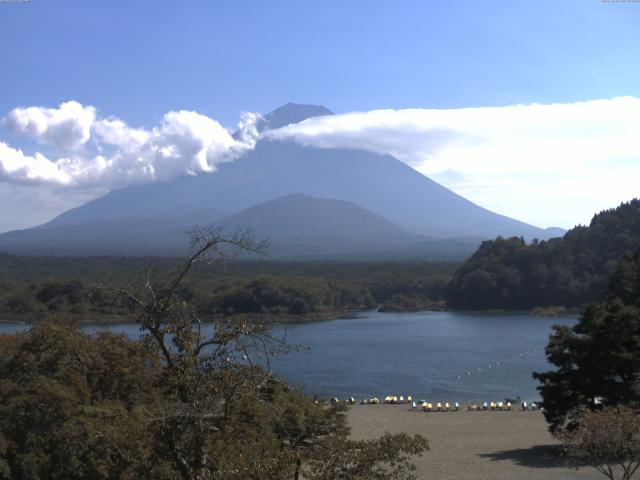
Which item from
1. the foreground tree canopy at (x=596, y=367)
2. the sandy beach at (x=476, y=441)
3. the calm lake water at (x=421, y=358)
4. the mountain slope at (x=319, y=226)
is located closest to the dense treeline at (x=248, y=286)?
the calm lake water at (x=421, y=358)

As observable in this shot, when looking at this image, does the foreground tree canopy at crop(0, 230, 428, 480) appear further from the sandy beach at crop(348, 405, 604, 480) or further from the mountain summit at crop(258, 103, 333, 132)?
the mountain summit at crop(258, 103, 333, 132)

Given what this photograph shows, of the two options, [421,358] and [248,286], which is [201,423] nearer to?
[421,358]

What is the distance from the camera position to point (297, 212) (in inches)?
5251

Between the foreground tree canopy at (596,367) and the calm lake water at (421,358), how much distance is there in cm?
470

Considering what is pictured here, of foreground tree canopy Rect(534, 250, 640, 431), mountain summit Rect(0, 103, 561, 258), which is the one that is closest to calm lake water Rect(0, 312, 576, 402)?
foreground tree canopy Rect(534, 250, 640, 431)

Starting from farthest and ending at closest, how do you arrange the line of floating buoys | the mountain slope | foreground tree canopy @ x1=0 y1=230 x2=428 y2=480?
the mountain slope, the line of floating buoys, foreground tree canopy @ x1=0 y1=230 x2=428 y2=480

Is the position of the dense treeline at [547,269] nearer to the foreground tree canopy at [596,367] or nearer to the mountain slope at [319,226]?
the foreground tree canopy at [596,367]

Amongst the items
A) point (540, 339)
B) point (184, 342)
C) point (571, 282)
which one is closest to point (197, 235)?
point (184, 342)

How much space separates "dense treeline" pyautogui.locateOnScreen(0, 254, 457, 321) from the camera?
128 feet

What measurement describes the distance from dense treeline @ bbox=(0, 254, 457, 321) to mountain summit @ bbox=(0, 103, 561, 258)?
44951 mm

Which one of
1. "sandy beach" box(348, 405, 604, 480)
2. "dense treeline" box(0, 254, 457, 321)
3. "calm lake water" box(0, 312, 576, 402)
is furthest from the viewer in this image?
"dense treeline" box(0, 254, 457, 321)

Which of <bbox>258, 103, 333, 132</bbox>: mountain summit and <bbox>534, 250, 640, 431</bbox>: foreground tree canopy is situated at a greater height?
<bbox>258, 103, 333, 132</bbox>: mountain summit

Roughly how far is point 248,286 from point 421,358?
707 inches

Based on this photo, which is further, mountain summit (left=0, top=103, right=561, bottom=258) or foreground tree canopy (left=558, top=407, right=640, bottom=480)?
mountain summit (left=0, top=103, right=561, bottom=258)
